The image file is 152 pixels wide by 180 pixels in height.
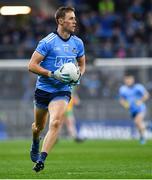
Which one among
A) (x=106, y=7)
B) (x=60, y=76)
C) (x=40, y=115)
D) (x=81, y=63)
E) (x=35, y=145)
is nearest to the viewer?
(x=60, y=76)

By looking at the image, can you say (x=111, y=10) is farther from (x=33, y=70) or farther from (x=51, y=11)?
(x=33, y=70)

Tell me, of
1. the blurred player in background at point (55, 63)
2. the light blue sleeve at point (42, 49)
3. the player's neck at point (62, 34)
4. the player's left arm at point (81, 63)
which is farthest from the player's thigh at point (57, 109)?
the player's neck at point (62, 34)

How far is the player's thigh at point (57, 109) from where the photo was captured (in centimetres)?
1318

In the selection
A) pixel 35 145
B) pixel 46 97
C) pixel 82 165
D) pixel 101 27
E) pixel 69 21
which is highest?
pixel 69 21

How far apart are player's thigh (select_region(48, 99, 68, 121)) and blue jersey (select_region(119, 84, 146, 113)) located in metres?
13.5

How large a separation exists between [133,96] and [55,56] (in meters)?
13.7

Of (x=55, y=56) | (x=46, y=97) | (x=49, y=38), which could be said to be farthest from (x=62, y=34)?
(x=46, y=97)

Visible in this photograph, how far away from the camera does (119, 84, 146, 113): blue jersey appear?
26812 millimetres

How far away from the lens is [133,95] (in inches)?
1072

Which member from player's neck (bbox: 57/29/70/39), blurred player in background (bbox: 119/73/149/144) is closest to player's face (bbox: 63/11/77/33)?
player's neck (bbox: 57/29/70/39)

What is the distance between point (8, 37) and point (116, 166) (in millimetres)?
19387

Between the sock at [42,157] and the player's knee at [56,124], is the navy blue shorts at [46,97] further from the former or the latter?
the sock at [42,157]

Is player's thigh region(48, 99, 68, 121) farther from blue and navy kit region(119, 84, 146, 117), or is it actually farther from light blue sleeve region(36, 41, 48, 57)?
blue and navy kit region(119, 84, 146, 117)

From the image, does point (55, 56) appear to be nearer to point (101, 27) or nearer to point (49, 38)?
point (49, 38)
